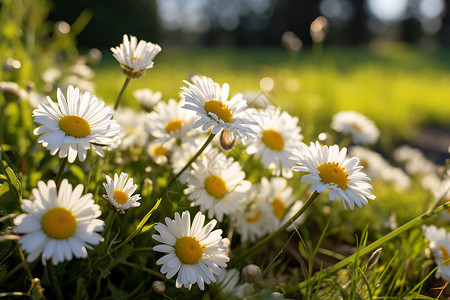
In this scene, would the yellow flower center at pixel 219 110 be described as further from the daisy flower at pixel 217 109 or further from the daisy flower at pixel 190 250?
the daisy flower at pixel 190 250

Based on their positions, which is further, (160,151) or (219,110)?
(160,151)

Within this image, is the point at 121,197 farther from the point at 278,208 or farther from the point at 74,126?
the point at 278,208

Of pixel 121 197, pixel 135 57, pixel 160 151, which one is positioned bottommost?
pixel 160 151

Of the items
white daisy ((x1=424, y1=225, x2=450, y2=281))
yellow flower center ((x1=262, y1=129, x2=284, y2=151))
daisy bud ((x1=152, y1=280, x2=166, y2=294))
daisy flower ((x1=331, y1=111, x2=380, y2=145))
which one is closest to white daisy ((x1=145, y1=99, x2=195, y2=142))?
yellow flower center ((x1=262, y1=129, x2=284, y2=151))

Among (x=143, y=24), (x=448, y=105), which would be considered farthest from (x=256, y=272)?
(x=143, y=24)

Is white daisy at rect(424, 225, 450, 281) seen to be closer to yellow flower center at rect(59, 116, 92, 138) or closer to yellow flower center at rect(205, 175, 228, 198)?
yellow flower center at rect(205, 175, 228, 198)

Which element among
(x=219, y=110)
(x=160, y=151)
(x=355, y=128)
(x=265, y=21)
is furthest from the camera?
(x=265, y=21)

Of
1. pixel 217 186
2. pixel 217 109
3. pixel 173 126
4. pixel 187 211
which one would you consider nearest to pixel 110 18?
pixel 173 126
